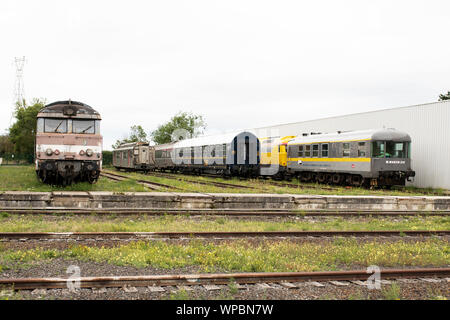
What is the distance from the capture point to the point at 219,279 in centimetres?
577

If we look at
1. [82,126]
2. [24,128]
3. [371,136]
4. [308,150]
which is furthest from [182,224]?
[24,128]

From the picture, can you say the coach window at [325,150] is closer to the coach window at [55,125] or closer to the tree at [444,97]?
the coach window at [55,125]

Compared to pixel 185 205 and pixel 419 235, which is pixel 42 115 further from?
pixel 419 235

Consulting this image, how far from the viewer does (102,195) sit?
13711 mm

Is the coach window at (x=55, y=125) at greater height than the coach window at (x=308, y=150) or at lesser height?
greater

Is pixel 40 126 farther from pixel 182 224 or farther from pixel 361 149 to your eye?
pixel 361 149

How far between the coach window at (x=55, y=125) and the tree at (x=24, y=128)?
39.1 metres

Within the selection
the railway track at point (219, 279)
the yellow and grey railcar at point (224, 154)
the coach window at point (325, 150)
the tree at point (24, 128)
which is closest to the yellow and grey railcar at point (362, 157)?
the coach window at point (325, 150)

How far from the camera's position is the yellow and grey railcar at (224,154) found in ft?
99.3

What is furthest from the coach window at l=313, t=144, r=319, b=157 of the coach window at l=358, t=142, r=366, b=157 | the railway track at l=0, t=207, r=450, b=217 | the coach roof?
the railway track at l=0, t=207, r=450, b=217

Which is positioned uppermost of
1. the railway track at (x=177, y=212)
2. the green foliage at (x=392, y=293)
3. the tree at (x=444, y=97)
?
the tree at (x=444, y=97)

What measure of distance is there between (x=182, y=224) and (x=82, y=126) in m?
9.19

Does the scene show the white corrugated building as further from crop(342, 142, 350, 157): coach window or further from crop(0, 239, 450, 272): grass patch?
crop(0, 239, 450, 272): grass patch

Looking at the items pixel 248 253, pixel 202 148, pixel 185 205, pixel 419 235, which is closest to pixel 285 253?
pixel 248 253
